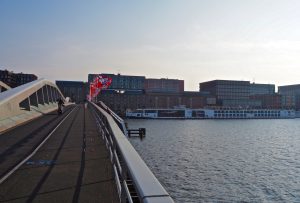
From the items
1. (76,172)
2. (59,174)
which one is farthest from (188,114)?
(59,174)

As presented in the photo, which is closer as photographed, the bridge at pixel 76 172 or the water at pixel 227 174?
the bridge at pixel 76 172

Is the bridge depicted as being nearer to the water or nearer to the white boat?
the water

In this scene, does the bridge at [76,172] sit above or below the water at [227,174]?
above

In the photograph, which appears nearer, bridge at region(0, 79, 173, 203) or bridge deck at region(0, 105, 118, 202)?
bridge at region(0, 79, 173, 203)

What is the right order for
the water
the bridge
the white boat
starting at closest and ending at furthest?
the bridge, the water, the white boat

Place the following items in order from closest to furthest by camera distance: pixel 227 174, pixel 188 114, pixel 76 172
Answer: pixel 76 172, pixel 227 174, pixel 188 114

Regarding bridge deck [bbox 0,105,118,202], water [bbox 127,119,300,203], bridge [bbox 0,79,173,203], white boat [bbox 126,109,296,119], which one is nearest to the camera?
bridge [bbox 0,79,173,203]

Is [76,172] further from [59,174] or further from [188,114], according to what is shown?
[188,114]

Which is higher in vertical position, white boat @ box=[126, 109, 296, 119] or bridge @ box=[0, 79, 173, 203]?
bridge @ box=[0, 79, 173, 203]

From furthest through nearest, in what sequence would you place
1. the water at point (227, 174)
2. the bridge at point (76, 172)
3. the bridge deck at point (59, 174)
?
the water at point (227, 174)
the bridge deck at point (59, 174)
the bridge at point (76, 172)

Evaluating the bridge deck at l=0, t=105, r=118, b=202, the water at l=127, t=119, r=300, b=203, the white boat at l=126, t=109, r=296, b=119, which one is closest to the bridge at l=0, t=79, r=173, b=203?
the bridge deck at l=0, t=105, r=118, b=202

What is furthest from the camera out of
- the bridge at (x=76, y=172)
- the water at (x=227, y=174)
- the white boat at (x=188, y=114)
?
the white boat at (x=188, y=114)

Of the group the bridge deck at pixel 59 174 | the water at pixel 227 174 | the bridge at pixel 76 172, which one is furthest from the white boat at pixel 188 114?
the bridge deck at pixel 59 174

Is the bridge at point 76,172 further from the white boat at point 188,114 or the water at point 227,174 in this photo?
the white boat at point 188,114
